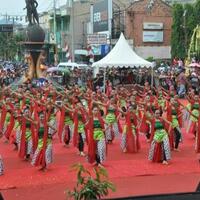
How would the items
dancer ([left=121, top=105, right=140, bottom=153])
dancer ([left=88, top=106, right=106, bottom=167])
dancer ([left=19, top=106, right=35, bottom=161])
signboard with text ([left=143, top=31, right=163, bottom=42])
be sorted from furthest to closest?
1. signboard with text ([left=143, top=31, right=163, bottom=42])
2. dancer ([left=121, top=105, right=140, bottom=153])
3. dancer ([left=19, top=106, right=35, bottom=161])
4. dancer ([left=88, top=106, right=106, bottom=167])

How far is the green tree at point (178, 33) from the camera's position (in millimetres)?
43438

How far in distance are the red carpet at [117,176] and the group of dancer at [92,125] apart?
321 mm

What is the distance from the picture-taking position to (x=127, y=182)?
1134cm

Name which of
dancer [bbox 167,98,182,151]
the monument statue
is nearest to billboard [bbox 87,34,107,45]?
the monument statue

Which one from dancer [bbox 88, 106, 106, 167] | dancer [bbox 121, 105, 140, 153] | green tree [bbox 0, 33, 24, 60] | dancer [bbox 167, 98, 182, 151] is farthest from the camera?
green tree [bbox 0, 33, 24, 60]

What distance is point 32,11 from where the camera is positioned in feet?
110

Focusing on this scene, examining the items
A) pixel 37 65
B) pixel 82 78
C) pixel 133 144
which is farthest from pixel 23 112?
pixel 82 78

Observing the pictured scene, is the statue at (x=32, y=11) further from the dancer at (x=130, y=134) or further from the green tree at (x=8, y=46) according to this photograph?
the green tree at (x=8, y=46)

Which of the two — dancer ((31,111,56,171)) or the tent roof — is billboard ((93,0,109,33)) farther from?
dancer ((31,111,56,171))

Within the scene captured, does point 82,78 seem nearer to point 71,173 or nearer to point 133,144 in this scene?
point 133,144

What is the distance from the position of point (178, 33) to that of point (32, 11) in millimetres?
15109

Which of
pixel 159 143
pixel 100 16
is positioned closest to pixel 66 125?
pixel 159 143

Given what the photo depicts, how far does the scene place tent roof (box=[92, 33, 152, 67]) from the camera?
2749 cm

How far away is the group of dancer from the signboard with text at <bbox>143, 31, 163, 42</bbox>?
102 feet
